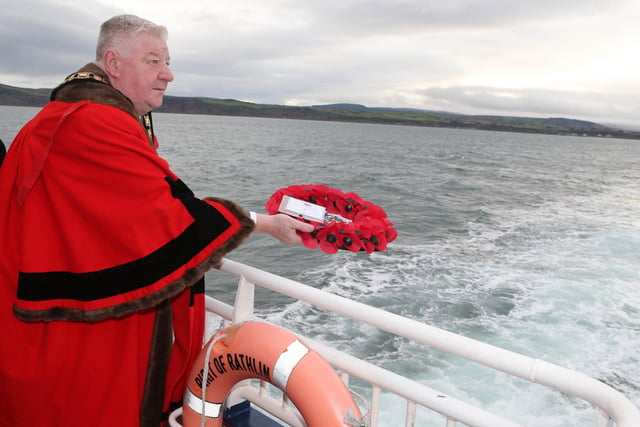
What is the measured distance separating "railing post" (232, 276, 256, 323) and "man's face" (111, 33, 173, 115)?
799mm

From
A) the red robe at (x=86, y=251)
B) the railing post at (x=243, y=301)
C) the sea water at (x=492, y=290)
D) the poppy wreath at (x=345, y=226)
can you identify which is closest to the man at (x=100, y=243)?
the red robe at (x=86, y=251)

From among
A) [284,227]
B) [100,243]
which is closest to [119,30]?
[100,243]

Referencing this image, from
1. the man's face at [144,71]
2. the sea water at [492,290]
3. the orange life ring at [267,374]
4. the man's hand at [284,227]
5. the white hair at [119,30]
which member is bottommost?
the sea water at [492,290]

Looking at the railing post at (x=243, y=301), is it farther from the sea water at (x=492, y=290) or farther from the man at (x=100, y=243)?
the sea water at (x=492, y=290)

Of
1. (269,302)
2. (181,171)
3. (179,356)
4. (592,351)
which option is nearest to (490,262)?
(592,351)

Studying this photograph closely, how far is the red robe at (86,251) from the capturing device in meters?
1.47

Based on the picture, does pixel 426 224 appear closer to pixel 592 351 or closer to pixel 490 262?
pixel 490 262

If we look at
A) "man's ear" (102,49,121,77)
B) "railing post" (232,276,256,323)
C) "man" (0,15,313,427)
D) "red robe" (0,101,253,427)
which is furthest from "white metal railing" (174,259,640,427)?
"man's ear" (102,49,121,77)

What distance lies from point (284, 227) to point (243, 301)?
47 cm

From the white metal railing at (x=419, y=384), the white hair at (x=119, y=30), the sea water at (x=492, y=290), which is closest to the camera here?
the white metal railing at (x=419, y=384)

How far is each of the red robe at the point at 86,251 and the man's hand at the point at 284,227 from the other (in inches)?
4.5

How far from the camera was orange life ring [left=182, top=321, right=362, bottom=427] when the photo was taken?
4.88ft

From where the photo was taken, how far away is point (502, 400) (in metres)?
5.16

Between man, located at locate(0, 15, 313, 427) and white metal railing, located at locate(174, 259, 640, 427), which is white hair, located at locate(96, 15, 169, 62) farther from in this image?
white metal railing, located at locate(174, 259, 640, 427)
